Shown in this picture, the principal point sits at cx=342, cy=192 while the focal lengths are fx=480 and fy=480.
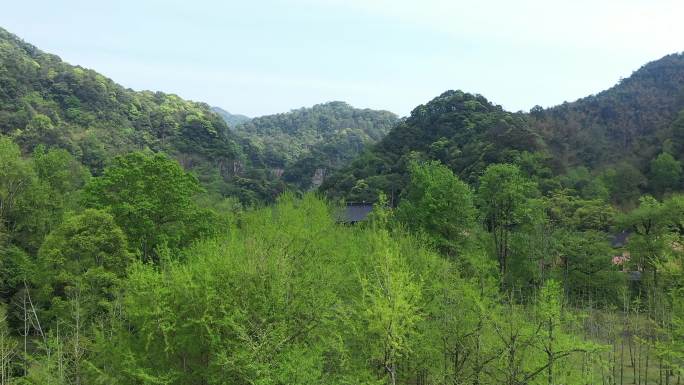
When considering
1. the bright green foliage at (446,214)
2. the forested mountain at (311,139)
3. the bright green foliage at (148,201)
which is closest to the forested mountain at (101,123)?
the forested mountain at (311,139)

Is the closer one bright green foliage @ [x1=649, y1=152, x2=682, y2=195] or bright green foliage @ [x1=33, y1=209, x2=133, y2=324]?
bright green foliage @ [x1=33, y1=209, x2=133, y2=324]

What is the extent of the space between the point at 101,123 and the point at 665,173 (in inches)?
3519

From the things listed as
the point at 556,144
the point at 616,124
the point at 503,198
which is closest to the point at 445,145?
the point at 556,144

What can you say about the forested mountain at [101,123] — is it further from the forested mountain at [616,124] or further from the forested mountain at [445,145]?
the forested mountain at [616,124]

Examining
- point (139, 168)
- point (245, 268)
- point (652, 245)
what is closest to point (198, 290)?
point (245, 268)

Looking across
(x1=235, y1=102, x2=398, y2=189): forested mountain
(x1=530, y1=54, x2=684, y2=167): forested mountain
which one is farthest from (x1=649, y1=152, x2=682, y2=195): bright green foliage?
(x1=235, y1=102, x2=398, y2=189): forested mountain

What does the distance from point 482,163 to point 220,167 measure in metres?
57.9

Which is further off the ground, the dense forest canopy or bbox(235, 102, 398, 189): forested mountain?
bbox(235, 102, 398, 189): forested mountain

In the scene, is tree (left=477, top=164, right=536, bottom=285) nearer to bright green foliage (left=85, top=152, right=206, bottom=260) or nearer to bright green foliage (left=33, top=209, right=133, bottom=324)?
bright green foliage (left=85, top=152, right=206, bottom=260)

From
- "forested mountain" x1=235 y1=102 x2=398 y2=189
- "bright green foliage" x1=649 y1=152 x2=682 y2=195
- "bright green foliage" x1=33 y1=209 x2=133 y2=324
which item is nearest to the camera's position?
"bright green foliage" x1=33 y1=209 x2=133 y2=324

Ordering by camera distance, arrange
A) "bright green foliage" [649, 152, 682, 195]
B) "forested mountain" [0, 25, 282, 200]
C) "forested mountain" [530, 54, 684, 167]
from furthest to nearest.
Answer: "forested mountain" [0, 25, 282, 200]
"forested mountain" [530, 54, 684, 167]
"bright green foliage" [649, 152, 682, 195]

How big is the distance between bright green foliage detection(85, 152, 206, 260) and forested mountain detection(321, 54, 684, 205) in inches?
1142

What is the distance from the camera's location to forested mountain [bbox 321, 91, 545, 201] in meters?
66.9

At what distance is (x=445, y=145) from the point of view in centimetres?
7756
